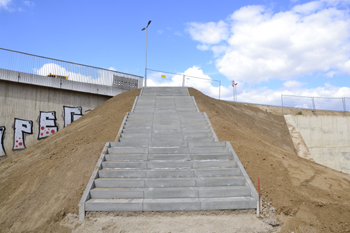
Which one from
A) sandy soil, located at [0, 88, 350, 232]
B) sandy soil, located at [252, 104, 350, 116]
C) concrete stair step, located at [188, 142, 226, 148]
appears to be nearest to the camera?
sandy soil, located at [0, 88, 350, 232]

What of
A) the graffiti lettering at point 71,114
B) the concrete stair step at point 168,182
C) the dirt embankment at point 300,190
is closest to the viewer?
the dirt embankment at point 300,190

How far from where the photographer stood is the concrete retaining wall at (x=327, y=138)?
67.9ft

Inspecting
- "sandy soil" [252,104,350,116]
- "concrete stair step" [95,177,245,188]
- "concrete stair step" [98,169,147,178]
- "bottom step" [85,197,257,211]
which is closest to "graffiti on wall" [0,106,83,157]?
"concrete stair step" [98,169,147,178]

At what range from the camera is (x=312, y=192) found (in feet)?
22.9

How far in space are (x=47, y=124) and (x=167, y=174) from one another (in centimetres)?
1198

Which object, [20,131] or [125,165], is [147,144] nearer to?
[125,165]

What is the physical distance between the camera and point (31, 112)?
14.9 metres

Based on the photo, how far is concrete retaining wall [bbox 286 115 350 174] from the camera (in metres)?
20.7

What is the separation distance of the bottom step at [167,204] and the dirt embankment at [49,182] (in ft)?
2.51

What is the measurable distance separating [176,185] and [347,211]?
199 inches

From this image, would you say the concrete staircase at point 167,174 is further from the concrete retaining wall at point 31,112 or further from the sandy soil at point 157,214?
the concrete retaining wall at point 31,112

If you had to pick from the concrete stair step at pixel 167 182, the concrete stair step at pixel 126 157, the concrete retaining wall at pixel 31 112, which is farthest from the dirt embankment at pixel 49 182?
the concrete retaining wall at pixel 31 112

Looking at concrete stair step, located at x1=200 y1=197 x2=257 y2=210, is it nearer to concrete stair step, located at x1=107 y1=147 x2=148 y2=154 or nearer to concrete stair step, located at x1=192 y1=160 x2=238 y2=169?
concrete stair step, located at x1=192 y1=160 x2=238 y2=169

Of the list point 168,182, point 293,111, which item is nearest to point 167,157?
point 168,182
